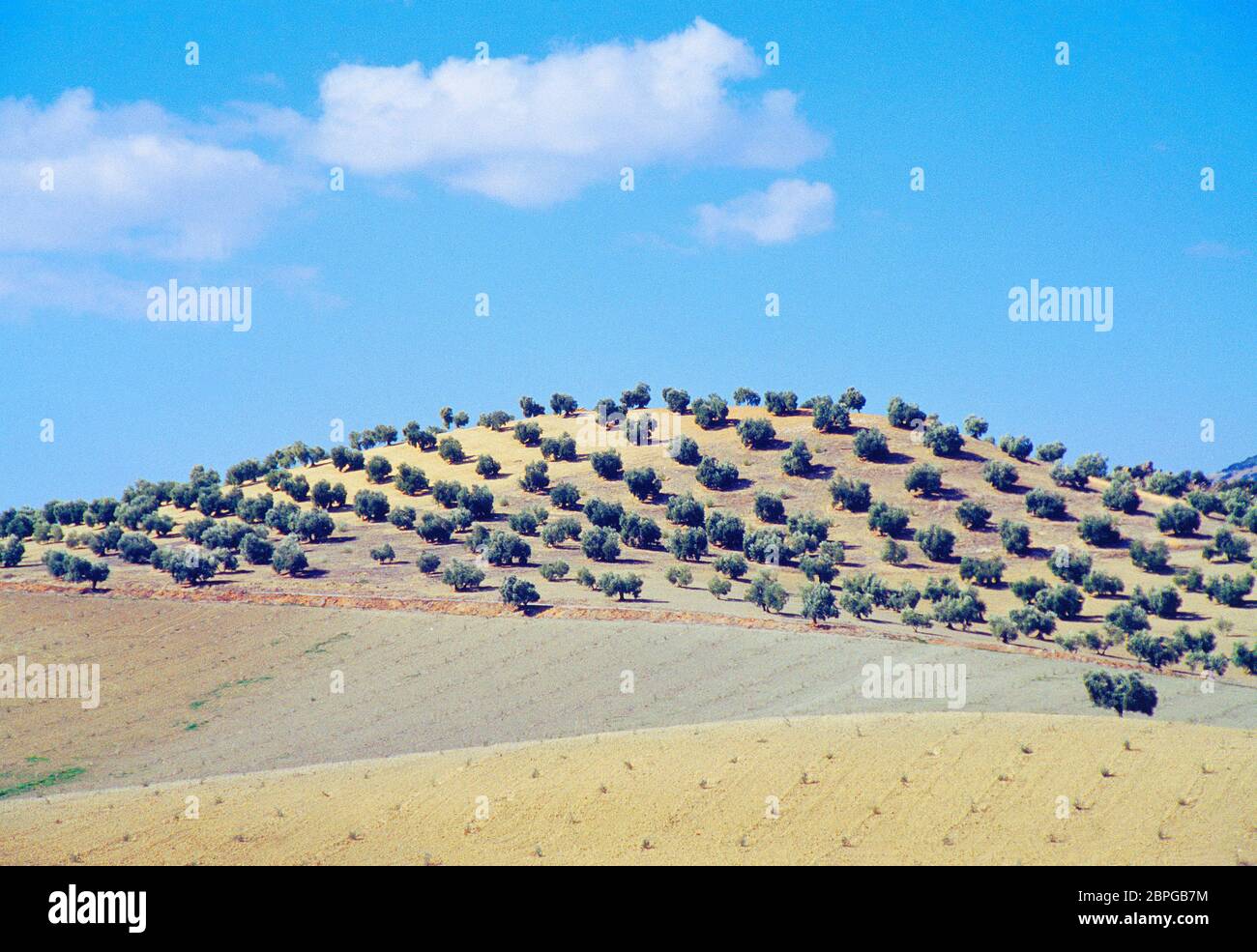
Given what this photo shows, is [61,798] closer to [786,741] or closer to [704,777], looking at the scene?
[704,777]

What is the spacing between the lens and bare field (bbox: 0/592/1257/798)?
3994cm

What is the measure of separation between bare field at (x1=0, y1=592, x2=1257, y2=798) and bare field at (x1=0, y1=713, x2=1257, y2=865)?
5125mm

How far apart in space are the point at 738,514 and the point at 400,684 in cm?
4057

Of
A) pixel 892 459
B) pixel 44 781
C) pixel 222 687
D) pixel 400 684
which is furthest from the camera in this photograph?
pixel 892 459

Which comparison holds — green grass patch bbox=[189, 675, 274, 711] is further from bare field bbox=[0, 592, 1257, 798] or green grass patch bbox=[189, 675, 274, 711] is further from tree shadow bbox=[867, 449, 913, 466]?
tree shadow bbox=[867, 449, 913, 466]

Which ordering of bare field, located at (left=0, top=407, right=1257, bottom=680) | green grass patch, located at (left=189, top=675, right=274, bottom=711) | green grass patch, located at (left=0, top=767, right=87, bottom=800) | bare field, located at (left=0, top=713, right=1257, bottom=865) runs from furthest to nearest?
bare field, located at (left=0, top=407, right=1257, bottom=680) → green grass patch, located at (left=189, top=675, right=274, bottom=711) → green grass patch, located at (left=0, top=767, right=87, bottom=800) → bare field, located at (left=0, top=713, right=1257, bottom=865)

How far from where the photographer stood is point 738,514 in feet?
274

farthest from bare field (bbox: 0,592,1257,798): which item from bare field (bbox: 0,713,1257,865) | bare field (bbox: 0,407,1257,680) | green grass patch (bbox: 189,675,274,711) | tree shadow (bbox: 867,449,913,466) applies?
tree shadow (bbox: 867,449,913,466)

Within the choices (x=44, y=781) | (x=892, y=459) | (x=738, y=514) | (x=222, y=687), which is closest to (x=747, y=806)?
(x=44, y=781)

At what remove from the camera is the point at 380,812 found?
87.7 ft

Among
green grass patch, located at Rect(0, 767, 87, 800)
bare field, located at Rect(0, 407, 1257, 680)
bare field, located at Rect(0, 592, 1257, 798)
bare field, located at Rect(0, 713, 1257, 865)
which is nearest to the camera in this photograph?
bare field, located at Rect(0, 713, 1257, 865)

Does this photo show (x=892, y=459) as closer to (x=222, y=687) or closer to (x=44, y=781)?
(x=222, y=687)

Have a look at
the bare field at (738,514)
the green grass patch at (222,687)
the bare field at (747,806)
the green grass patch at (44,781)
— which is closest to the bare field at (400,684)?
the green grass patch at (222,687)
